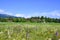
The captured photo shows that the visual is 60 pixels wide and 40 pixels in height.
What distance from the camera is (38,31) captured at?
10.4 m

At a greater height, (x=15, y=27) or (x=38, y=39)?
(x=15, y=27)

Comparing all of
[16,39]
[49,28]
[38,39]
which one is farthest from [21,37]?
[49,28]

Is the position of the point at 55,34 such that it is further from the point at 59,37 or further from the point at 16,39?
the point at 16,39

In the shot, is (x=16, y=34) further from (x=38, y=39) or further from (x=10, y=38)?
(x=38, y=39)

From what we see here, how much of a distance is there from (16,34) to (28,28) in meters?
0.78

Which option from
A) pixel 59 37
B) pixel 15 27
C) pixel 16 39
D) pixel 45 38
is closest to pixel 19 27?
pixel 15 27

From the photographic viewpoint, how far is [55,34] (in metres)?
10.2

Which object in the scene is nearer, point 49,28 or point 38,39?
point 38,39

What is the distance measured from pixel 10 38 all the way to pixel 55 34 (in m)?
2.53

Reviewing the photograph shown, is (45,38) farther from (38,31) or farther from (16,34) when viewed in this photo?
(16,34)

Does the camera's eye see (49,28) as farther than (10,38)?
Yes

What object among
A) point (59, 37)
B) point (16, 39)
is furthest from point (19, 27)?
point (59, 37)

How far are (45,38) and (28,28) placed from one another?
3.69ft

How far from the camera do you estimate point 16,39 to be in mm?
9930
